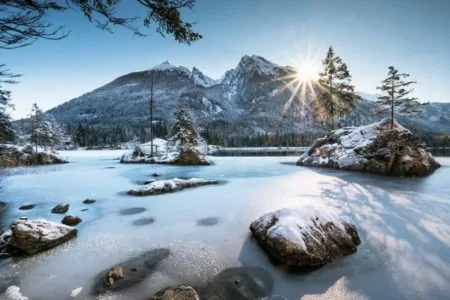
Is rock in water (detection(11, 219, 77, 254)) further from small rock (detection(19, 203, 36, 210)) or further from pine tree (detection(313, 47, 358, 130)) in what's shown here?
pine tree (detection(313, 47, 358, 130))

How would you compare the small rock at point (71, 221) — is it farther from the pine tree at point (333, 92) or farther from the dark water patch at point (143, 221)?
the pine tree at point (333, 92)

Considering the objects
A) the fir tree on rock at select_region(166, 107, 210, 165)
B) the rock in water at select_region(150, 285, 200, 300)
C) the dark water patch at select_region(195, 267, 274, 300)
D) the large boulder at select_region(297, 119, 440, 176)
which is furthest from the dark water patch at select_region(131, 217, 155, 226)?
the fir tree on rock at select_region(166, 107, 210, 165)

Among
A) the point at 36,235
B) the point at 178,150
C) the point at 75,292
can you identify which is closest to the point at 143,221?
the point at 36,235

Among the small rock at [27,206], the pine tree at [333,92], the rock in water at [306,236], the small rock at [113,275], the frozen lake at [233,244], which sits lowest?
the small rock at [27,206]

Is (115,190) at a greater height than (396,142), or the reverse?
(396,142)

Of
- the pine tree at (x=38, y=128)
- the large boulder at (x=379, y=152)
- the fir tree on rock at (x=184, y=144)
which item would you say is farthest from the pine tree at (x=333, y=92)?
the pine tree at (x=38, y=128)

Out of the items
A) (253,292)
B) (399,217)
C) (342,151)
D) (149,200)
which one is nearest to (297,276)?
(253,292)

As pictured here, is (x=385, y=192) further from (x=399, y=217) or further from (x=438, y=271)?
(x=438, y=271)

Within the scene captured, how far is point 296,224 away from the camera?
18.9ft

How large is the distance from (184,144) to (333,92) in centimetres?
2074

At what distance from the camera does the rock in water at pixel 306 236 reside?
5176 millimetres

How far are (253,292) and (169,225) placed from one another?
424 centimetres

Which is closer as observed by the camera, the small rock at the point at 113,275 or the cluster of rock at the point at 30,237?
the small rock at the point at 113,275

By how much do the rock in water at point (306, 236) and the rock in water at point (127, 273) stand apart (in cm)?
260
